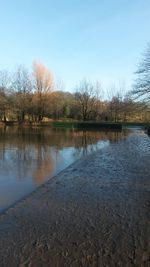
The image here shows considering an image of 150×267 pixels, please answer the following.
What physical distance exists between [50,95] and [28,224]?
2354 inches

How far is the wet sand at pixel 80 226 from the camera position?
437 centimetres

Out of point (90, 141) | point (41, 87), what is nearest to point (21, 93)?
point (41, 87)

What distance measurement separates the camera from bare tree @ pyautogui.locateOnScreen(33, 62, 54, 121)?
63.5 metres

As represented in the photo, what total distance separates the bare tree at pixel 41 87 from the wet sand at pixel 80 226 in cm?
5472

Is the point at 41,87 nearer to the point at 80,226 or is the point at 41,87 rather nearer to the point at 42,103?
the point at 42,103

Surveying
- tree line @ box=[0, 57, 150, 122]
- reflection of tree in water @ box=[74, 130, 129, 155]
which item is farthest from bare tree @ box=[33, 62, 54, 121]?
reflection of tree in water @ box=[74, 130, 129, 155]

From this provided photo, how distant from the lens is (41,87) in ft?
210

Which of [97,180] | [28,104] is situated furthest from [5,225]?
[28,104]

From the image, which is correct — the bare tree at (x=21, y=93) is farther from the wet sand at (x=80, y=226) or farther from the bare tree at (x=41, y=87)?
the wet sand at (x=80, y=226)

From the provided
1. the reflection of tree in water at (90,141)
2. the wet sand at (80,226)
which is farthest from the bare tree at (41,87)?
the wet sand at (80,226)

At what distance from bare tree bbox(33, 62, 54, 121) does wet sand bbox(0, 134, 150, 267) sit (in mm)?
54721

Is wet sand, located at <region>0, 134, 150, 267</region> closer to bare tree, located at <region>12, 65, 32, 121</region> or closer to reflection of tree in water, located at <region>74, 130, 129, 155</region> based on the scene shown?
reflection of tree in water, located at <region>74, 130, 129, 155</region>

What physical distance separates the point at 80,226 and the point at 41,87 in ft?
198

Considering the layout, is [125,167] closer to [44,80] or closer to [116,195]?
[116,195]
